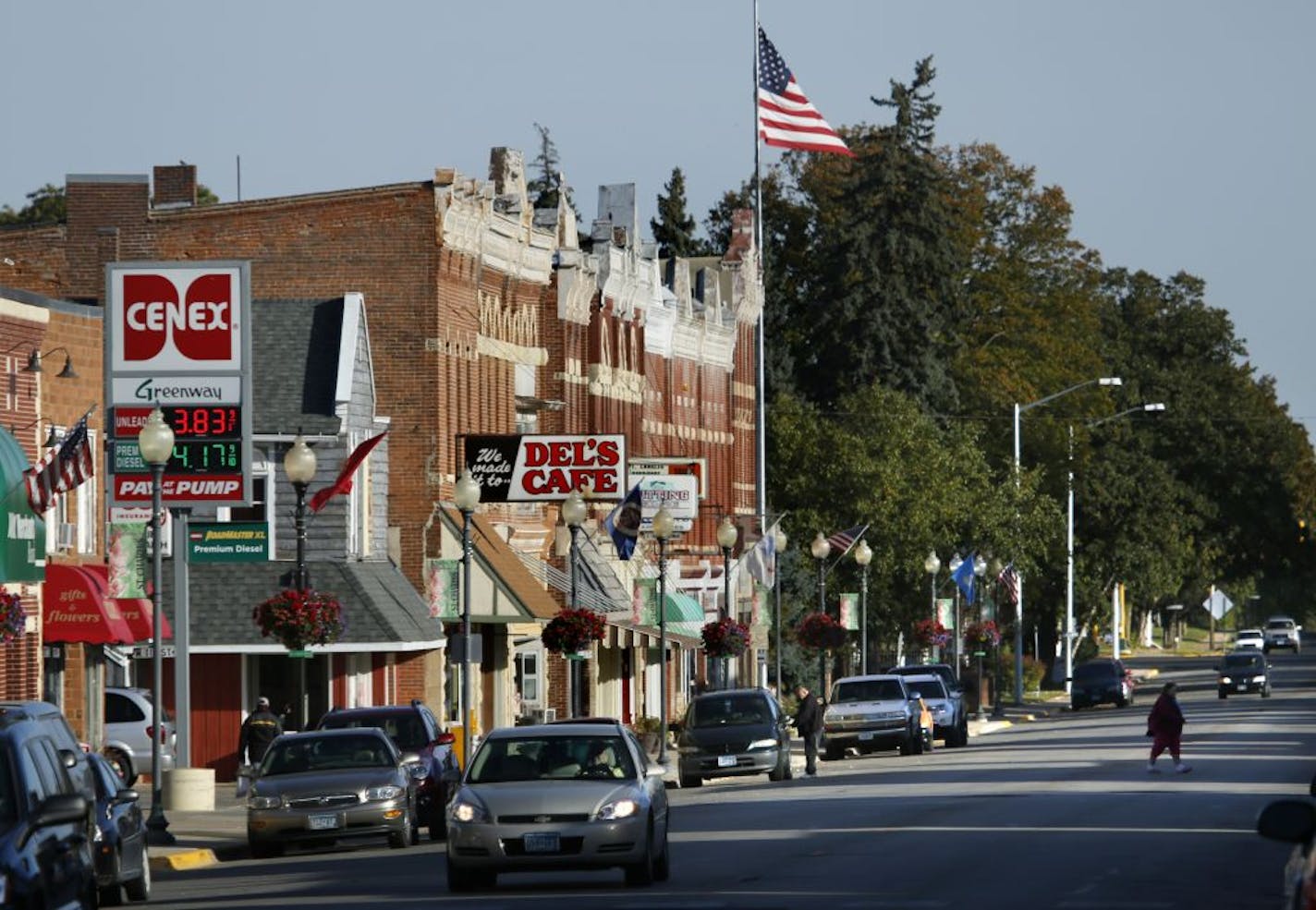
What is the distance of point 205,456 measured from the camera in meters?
36.7

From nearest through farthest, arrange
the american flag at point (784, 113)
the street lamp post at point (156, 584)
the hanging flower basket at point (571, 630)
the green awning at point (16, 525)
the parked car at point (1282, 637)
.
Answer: the street lamp post at point (156, 584) → the green awning at point (16, 525) → the hanging flower basket at point (571, 630) → the american flag at point (784, 113) → the parked car at point (1282, 637)

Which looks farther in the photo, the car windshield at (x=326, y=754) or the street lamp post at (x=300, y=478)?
the street lamp post at (x=300, y=478)

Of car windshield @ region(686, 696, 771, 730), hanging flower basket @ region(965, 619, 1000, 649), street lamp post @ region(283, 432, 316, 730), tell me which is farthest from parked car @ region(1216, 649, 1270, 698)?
street lamp post @ region(283, 432, 316, 730)

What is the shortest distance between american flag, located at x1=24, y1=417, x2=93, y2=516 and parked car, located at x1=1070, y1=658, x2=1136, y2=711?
53.8 m

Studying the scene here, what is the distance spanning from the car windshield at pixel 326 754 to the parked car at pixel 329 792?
0.01 m

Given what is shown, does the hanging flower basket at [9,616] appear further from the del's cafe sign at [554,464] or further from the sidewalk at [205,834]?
the del's cafe sign at [554,464]

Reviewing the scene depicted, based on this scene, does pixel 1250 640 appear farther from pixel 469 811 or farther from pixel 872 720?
pixel 469 811

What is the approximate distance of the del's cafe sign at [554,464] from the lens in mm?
51156

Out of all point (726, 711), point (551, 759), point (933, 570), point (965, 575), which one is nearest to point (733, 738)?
point (726, 711)

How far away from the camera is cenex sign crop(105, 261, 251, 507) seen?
36.5 m

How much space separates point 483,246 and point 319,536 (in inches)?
321

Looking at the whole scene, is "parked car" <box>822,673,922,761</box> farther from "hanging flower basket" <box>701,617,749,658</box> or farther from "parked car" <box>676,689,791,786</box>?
"parked car" <box>676,689,791,786</box>

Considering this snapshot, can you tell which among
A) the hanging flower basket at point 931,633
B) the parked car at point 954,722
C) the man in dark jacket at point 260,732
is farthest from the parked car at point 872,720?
the hanging flower basket at point 931,633

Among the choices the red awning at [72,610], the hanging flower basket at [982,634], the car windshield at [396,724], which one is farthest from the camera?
the hanging flower basket at [982,634]
